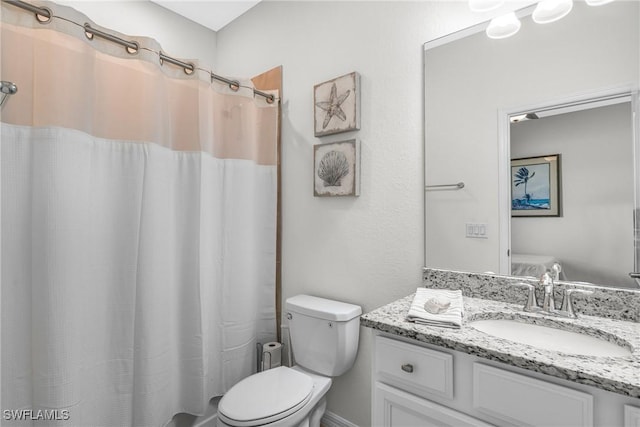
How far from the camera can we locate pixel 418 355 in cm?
96

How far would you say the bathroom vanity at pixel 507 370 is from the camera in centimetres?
72

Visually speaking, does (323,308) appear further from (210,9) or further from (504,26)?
(210,9)

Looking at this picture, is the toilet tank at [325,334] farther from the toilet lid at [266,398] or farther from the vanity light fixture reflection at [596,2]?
the vanity light fixture reflection at [596,2]

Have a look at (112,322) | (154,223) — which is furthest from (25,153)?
(112,322)

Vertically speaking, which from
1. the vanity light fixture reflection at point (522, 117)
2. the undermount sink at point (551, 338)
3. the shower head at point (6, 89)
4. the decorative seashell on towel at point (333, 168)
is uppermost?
the shower head at point (6, 89)

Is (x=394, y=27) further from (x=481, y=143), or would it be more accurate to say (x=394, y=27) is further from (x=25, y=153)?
(x=25, y=153)

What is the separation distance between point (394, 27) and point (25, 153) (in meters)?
1.63

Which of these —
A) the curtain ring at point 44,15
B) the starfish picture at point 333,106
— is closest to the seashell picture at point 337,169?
the starfish picture at point 333,106

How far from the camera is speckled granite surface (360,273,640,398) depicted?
70cm

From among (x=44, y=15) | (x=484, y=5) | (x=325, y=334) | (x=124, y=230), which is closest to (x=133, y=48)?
(x=44, y=15)

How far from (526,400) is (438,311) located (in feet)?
1.04

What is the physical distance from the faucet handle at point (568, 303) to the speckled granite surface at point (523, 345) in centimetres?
3

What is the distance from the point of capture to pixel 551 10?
1164 millimetres

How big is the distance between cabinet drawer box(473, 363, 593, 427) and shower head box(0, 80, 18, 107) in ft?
5.57
